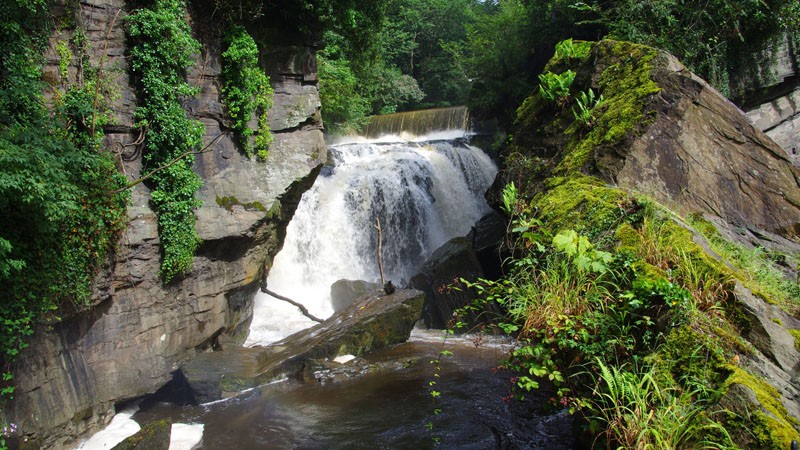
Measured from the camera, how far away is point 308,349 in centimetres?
783

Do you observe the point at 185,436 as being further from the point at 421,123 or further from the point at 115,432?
the point at 421,123

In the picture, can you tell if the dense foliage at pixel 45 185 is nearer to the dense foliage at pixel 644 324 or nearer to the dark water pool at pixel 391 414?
the dark water pool at pixel 391 414

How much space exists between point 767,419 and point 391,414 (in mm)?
4057

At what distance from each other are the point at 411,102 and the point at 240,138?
22592 millimetres

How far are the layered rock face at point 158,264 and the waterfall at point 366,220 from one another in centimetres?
275

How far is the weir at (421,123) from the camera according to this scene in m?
22.2

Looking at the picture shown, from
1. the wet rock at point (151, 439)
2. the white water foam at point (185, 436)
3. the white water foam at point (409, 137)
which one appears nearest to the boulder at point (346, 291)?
the white water foam at point (185, 436)

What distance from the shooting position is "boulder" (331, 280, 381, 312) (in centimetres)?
1141

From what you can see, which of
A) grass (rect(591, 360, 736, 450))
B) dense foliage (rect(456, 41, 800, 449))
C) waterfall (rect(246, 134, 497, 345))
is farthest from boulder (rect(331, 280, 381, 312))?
grass (rect(591, 360, 736, 450))

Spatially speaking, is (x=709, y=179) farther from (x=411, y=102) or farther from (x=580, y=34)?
(x=411, y=102)

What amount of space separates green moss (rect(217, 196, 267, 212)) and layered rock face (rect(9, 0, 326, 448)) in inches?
0.7

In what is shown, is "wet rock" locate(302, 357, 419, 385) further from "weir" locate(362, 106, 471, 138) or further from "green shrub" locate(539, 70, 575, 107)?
"weir" locate(362, 106, 471, 138)

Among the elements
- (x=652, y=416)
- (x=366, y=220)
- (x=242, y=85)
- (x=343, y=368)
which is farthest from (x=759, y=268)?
(x=366, y=220)

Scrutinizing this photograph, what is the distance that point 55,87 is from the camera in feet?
19.9
